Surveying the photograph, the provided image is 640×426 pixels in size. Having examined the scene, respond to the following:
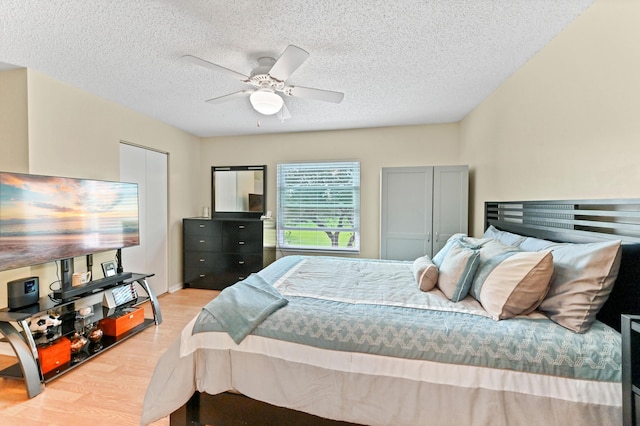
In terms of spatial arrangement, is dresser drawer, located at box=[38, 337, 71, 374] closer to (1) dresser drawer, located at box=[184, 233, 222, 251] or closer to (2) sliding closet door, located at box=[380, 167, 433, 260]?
(1) dresser drawer, located at box=[184, 233, 222, 251]

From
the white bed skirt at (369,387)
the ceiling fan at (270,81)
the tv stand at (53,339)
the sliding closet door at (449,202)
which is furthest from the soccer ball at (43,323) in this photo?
the sliding closet door at (449,202)

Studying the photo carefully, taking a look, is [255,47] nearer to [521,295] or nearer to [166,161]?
Answer: [521,295]

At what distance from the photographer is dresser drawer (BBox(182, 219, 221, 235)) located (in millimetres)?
4086

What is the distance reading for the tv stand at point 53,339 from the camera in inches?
71.6

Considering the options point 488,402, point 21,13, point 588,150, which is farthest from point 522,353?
point 21,13

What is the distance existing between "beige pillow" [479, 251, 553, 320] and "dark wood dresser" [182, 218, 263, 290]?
3.12 meters

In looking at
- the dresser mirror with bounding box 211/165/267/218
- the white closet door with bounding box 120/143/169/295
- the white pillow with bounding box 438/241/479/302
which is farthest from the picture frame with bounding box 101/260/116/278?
the white pillow with bounding box 438/241/479/302

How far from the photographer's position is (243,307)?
59.2 inches

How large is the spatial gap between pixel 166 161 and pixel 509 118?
4263 millimetres

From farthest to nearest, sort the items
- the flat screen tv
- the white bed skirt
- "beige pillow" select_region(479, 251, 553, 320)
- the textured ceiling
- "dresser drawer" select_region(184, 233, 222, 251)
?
"dresser drawer" select_region(184, 233, 222, 251) < the flat screen tv < the textured ceiling < "beige pillow" select_region(479, 251, 553, 320) < the white bed skirt

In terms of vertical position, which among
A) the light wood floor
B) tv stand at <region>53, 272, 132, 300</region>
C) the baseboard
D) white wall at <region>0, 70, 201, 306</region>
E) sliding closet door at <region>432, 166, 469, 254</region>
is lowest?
the light wood floor

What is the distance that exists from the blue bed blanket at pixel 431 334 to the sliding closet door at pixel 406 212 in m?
1.93

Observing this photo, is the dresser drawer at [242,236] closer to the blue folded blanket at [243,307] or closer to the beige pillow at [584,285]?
the blue folded blanket at [243,307]

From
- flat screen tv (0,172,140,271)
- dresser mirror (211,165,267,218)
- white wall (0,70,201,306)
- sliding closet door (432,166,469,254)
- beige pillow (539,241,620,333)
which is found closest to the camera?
beige pillow (539,241,620,333)
